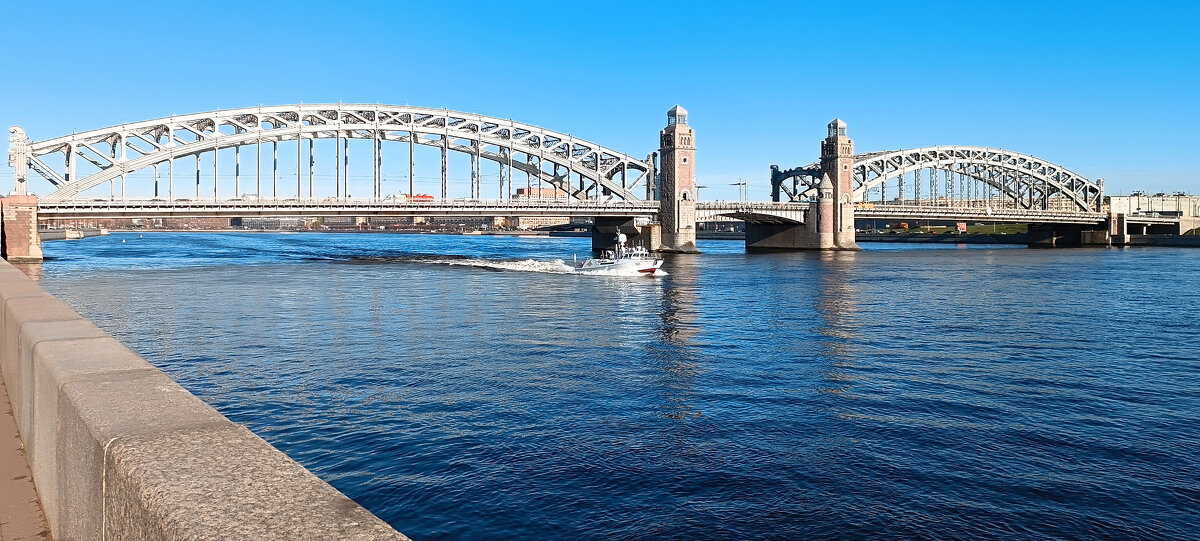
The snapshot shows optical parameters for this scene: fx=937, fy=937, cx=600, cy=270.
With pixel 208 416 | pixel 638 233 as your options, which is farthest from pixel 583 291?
pixel 638 233

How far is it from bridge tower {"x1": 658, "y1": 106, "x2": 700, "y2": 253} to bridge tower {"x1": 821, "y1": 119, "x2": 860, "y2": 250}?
21347 mm

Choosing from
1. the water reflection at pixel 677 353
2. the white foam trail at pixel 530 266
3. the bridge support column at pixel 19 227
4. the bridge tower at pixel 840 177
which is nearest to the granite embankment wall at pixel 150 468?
the water reflection at pixel 677 353

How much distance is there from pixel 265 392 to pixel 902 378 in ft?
43.9

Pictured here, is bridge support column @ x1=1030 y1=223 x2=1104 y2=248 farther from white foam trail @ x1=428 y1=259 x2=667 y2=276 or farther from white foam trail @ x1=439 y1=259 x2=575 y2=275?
white foam trail @ x1=439 y1=259 x2=575 y2=275

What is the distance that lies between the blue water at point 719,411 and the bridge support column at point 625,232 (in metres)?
71.8

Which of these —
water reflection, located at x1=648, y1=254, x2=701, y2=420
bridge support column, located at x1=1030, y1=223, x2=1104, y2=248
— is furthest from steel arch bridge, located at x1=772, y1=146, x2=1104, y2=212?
water reflection, located at x1=648, y1=254, x2=701, y2=420

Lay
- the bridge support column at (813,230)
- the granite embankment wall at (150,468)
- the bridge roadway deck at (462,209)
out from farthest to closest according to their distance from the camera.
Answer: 1. the bridge support column at (813,230)
2. the bridge roadway deck at (462,209)
3. the granite embankment wall at (150,468)

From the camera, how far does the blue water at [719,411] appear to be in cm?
1130

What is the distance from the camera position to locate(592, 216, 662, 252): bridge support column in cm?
11119

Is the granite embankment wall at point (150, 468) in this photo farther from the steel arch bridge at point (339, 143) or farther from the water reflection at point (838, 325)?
the steel arch bridge at point (339, 143)

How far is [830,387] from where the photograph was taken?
19.4 m

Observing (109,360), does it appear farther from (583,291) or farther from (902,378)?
(583,291)

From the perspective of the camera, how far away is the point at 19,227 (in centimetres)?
7394

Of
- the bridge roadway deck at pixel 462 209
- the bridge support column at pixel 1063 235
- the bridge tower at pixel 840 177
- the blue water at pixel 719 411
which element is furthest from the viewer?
the bridge support column at pixel 1063 235
